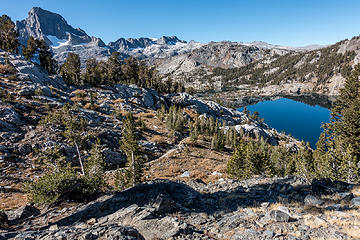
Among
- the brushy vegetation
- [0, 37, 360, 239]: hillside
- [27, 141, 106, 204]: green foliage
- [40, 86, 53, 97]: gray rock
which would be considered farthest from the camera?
the brushy vegetation

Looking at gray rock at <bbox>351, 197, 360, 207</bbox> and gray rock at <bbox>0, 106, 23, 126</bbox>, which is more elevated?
gray rock at <bbox>0, 106, 23, 126</bbox>

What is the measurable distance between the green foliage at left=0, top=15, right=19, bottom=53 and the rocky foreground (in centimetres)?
9768

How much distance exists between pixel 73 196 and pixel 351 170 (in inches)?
1784

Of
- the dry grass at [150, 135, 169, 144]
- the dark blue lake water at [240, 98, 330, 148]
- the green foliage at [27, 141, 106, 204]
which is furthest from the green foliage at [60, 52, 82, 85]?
the dark blue lake water at [240, 98, 330, 148]

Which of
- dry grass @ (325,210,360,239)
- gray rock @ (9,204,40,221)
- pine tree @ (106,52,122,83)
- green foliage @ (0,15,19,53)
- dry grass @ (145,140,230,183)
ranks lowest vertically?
dry grass @ (145,140,230,183)

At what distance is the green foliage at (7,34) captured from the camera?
77750 mm

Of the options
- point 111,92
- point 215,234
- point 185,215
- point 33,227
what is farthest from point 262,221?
point 111,92

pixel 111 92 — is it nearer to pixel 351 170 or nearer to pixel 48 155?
pixel 48 155

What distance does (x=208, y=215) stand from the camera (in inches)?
573

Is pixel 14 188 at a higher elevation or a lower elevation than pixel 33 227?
lower

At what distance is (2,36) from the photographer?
263 feet

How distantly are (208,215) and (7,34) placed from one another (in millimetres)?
111653

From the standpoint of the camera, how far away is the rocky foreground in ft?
34.6

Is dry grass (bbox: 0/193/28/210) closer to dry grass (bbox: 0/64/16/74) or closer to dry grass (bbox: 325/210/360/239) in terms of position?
dry grass (bbox: 325/210/360/239)
